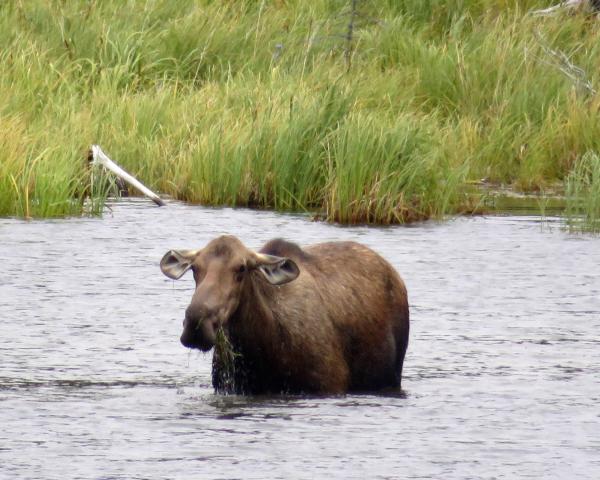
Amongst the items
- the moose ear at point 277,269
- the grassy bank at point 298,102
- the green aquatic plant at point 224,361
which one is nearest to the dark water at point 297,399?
the green aquatic plant at point 224,361

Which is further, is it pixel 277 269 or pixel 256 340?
pixel 256 340

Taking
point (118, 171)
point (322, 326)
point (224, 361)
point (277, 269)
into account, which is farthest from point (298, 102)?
point (277, 269)

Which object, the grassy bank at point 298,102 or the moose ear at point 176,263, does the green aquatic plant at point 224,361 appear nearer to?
the moose ear at point 176,263

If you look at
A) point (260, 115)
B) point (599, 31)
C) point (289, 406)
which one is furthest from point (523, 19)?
point (289, 406)

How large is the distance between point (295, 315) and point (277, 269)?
1.37ft

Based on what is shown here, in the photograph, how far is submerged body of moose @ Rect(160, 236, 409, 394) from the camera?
28.7ft

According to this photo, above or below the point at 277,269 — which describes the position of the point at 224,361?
below

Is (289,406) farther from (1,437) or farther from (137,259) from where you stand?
(137,259)

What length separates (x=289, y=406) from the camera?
897 centimetres

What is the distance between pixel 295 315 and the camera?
9156 mm

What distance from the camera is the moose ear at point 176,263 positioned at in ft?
29.0

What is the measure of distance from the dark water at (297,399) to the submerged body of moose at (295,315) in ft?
0.53

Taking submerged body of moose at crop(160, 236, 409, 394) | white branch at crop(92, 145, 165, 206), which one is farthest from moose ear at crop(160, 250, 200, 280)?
white branch at crop(92, 145, 165, 206)

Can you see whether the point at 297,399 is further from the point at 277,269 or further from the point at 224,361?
the point at 277,269
